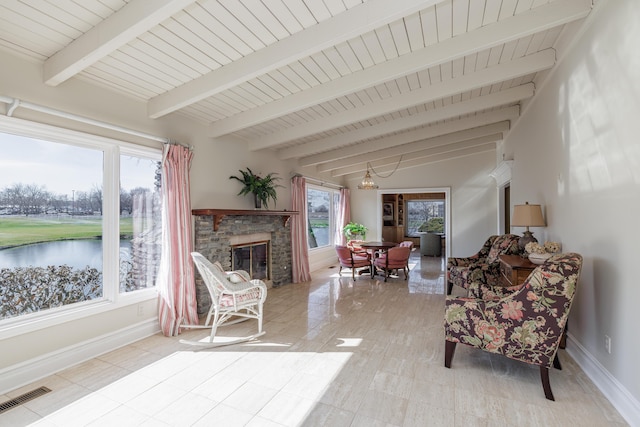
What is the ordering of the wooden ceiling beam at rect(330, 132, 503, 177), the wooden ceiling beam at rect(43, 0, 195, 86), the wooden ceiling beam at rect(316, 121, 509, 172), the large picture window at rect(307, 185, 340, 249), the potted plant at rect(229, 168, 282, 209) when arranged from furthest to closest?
the large picture window at rect(307, 185, 340, 249) < the wooden ceiling beam at rect(330, 132, 503, 177) < the wooden ceiling beam at rect(316, 121, 509, 172) < the potted plant at rect(229, 168, 282, 209) < the wooden ceiling beam at rect(43, 0, 195, 86)

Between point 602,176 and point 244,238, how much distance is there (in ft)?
14.4

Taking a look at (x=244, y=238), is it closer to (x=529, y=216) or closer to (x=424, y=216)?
(x=529, y=216)

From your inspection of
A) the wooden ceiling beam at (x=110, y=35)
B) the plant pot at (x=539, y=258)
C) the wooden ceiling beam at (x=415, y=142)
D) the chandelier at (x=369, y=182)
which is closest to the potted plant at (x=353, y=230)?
the chandelier at (x=369, y=182)

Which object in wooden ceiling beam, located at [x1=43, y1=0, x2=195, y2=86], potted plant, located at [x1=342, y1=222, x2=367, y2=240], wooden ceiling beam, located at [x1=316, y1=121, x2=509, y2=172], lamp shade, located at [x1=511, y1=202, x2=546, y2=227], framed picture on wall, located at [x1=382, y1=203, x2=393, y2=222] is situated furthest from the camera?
framed picture on wall, located at [x1=382, y1=203, x2=393, y2=222]

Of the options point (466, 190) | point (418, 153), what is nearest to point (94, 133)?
point (418, 153)

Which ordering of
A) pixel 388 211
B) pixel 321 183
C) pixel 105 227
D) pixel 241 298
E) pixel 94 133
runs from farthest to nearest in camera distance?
1. pixel 388 211
2. pixel 321 183
3. pixel 241 298
4. pixel 105 227
5. pixel 94 133

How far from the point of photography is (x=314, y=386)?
244cm

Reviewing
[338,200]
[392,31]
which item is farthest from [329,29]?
[338,200]

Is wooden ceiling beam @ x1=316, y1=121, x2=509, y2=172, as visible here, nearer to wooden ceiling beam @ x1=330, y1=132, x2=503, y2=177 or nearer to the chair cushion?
wooden ceiling beam @ x1=330, y1=132, x2=503, y2=177

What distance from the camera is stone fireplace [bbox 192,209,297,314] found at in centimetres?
408

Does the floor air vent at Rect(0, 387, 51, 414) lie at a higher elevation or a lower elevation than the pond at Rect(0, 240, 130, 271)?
lower

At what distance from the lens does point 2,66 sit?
240 centimetres

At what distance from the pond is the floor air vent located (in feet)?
3.25

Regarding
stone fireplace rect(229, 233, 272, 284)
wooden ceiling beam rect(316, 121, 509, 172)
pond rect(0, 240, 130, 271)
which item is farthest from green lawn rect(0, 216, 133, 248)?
wooden ceiling beam rect(316, 121, 509, 172)
